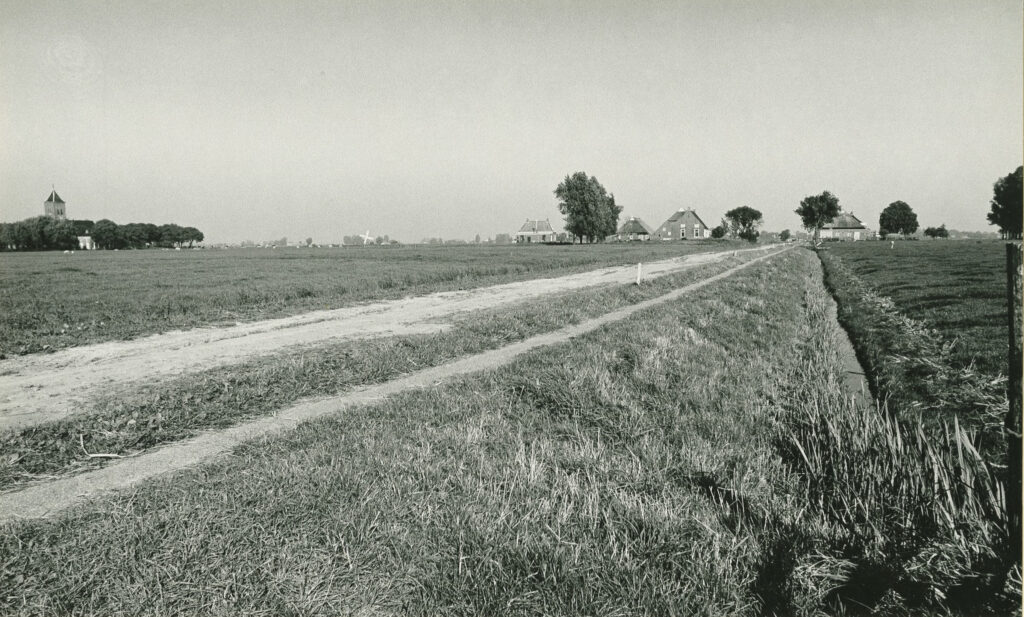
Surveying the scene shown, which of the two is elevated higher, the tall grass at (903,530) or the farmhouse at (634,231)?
the farmhouse at (634,231)

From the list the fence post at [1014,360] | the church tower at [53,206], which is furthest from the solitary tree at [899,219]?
the church tower at [53,206]

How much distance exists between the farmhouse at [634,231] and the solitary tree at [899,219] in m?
61.2

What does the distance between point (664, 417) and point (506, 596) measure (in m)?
4.11

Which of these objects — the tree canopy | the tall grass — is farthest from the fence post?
the tree canopy

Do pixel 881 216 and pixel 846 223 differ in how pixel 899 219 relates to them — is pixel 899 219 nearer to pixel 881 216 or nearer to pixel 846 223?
pixel 881 216

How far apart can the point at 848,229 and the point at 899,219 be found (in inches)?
774

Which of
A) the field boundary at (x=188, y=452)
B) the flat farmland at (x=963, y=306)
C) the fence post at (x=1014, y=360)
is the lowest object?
the field boundary at (x=188, y=452)

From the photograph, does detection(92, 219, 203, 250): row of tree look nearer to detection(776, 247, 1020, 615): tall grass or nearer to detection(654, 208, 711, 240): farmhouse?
detection(654, 208, 711, 240): farmhouse

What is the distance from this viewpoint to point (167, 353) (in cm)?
1092

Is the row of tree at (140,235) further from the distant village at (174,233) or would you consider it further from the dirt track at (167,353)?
the dirt track at (167,353)

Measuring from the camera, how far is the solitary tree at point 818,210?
4454 inches

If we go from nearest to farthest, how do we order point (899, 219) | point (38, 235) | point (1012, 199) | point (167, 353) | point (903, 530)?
point (1012, 199)
point (903, 530)
point (167, 353)
point (38, 235)
point (899, 219)

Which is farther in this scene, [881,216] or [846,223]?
[846,223]

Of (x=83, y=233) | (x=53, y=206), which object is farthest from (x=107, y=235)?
(x=53, y=206)
